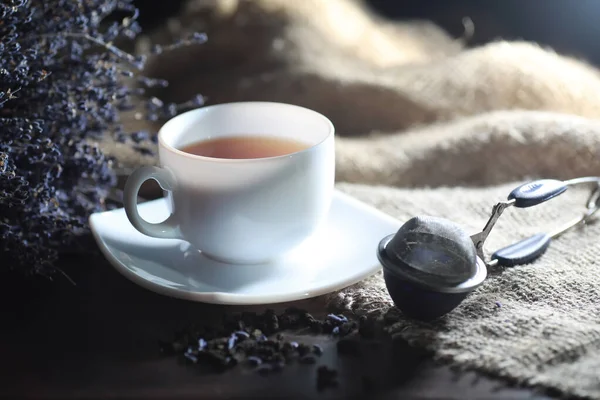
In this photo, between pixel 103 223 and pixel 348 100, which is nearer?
pixel 103 223

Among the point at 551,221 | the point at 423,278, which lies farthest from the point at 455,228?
the point at 551,221

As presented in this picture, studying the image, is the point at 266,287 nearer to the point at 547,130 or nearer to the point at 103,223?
the point at 103,223

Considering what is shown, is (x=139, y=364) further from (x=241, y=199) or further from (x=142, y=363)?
(x=241, y=199)

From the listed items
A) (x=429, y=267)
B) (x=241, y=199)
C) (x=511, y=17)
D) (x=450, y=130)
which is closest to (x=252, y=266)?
(x=241, y=199)

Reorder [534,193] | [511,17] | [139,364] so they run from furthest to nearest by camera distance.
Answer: [511,17] < [534,193] < [139,364]

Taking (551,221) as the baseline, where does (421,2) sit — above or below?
above

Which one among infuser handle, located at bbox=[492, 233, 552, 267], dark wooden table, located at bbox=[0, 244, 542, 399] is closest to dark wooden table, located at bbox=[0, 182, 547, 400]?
dark wooden table, located at bbox=[0, 244, 542, 399]
